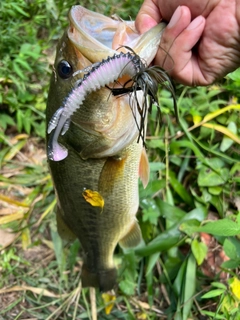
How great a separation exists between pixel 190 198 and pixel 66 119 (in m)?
1.50

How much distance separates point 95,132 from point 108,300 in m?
1.38

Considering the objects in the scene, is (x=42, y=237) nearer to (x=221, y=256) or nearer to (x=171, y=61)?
(x=221, y=256)

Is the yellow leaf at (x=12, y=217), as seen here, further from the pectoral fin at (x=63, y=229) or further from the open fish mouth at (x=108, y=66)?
the open fish mouth at (x=108, y=66)

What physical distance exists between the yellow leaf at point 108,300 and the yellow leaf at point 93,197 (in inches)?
37.4

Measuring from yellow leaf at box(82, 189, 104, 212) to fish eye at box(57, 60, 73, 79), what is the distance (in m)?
0.52

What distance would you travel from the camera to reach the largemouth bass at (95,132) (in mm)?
1382

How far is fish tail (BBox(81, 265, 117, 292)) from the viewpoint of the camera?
2.26m

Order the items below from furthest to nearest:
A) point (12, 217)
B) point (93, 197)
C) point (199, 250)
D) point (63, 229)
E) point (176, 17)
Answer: point (12, 217) < point (199, 250) < point (63, 229) < point (93, 197) < point (176, 17)

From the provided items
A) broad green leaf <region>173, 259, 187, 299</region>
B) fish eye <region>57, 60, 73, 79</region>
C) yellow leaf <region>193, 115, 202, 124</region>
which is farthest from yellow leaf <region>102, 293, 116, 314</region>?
fish eye <region>57, 60, 73, 79</region>

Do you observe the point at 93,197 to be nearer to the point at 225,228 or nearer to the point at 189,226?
the point at 225,228

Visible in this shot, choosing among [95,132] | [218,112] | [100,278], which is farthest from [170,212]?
[95,132]

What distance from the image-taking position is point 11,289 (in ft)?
8.33

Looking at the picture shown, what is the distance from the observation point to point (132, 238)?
A: 221 cm

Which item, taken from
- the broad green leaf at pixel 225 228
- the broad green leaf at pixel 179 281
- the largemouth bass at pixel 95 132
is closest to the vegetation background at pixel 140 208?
the broad green leaf at pixel 179 281
